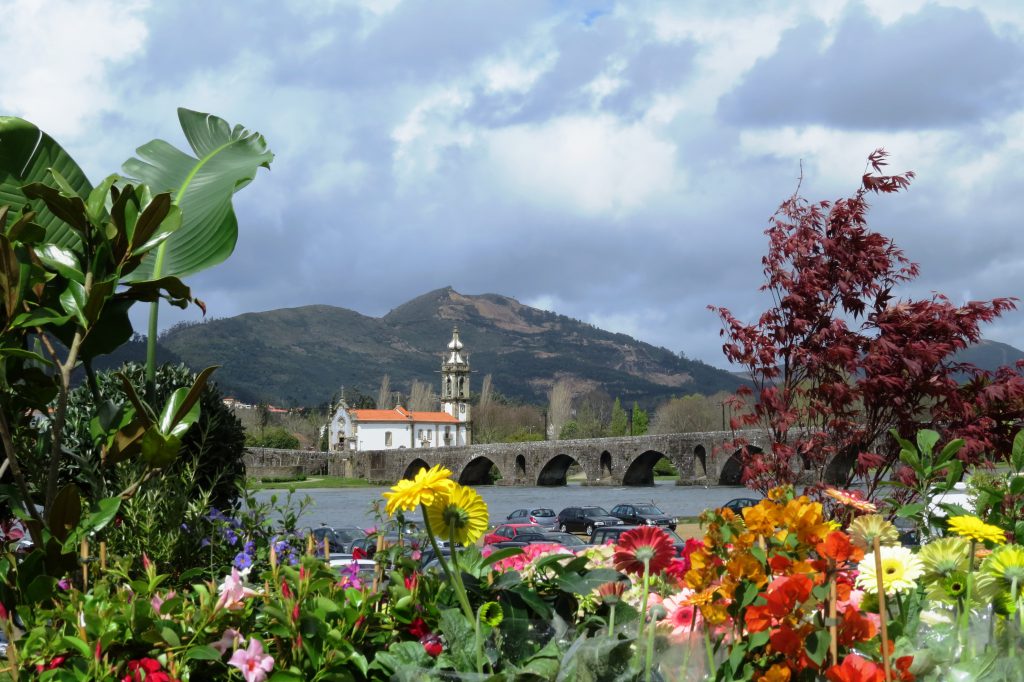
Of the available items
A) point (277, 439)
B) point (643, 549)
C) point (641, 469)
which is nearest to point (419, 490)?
point (643, 549)

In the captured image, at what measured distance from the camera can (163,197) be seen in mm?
3084

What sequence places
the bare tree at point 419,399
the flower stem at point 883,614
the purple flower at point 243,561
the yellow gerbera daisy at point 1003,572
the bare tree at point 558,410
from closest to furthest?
1. the flower stem at point 883,614
2. the yellow gerbera daisy at point 1003,572
3. the purple flower at point 243,561
4. the bare tree at point 558,410
5. the bare tree at point 419,399

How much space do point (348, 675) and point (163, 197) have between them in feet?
5.75

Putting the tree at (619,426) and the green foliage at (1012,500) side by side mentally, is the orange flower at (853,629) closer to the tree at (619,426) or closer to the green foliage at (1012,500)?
the green foliage at (1012,500)

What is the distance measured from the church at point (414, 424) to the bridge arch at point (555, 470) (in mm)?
31315

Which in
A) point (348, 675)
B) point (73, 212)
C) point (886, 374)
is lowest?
point (348, 675)

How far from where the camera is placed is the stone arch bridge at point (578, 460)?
66688mm

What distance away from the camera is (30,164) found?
415cm

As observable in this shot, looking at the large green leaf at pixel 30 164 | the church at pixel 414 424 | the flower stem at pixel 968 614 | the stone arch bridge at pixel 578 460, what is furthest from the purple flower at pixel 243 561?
the church at pixel 414 424

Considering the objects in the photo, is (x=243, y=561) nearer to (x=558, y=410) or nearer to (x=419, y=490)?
(x=419, y=490)

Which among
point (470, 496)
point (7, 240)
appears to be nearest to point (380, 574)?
point (470, 496)

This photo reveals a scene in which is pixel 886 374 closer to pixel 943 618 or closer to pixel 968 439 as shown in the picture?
pixel 968 439

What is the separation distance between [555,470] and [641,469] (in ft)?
31.0

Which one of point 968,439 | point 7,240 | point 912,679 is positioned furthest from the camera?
point 968,439
